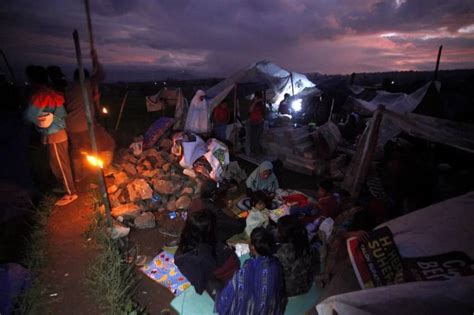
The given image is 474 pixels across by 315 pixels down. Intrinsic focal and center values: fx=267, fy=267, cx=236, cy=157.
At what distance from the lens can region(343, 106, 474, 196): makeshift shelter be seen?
14.0 feet

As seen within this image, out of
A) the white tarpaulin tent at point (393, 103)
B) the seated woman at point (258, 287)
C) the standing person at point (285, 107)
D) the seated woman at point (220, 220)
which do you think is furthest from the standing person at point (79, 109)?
the standing person at point (285, 107)

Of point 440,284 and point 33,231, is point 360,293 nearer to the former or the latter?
point 440,284

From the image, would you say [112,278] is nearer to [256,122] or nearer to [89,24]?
[89,24]

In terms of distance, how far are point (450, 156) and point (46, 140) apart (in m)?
10.3

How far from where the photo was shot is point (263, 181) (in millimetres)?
6262

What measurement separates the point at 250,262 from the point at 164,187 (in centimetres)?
364

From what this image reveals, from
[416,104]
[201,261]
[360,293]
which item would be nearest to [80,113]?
[201,261]

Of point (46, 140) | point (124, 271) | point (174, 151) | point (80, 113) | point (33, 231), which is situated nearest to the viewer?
point (124, 271)

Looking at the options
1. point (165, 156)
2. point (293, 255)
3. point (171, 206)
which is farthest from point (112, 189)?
point (293, 255)

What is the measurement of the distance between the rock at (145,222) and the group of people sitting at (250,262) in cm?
119

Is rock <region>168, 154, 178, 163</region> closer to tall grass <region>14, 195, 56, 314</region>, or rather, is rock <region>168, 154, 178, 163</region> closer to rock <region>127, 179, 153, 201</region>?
rock <region>127, 179, 153, 201</region>

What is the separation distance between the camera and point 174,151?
7.52m

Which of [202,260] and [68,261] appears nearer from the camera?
[202,260]

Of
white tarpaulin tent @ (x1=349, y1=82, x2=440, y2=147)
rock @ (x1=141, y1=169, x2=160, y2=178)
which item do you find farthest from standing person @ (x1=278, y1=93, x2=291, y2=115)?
rock @ (x1=141, y1=169, x2=160, y2=178)
